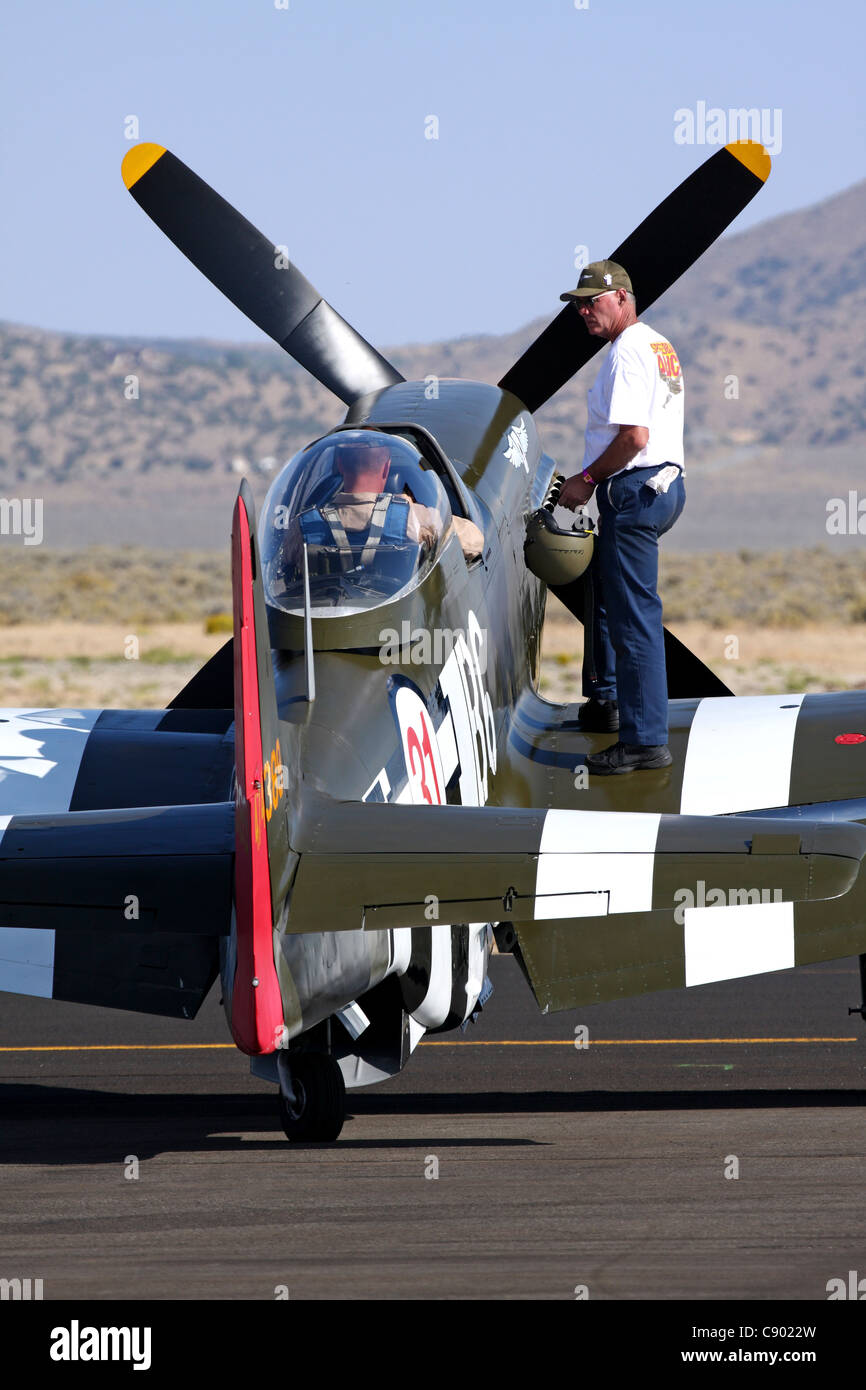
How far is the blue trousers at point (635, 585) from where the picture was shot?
9.18 meters

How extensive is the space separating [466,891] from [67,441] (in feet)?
506

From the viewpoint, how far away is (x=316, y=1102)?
320 inches

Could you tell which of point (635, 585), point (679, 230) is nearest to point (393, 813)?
point (635, 585)

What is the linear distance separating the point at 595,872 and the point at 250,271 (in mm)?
7745

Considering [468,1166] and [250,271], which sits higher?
[250,271]

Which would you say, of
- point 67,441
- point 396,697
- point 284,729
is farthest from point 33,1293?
point 67,441

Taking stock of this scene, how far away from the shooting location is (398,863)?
22.3 feet

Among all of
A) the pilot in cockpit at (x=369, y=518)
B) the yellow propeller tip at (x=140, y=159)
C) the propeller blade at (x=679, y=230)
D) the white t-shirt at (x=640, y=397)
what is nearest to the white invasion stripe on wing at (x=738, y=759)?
the white t-shirt at (x=640, y=397)

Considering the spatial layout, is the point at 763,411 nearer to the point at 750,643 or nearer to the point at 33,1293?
the point at 750,643

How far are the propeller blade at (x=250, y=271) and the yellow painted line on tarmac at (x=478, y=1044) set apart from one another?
4.63m

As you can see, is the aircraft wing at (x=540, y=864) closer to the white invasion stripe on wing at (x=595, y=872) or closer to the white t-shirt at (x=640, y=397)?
the white invasion stripe on wing at (x=595, y=872)

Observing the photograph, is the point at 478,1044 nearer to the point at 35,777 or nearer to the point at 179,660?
the point at 35,777

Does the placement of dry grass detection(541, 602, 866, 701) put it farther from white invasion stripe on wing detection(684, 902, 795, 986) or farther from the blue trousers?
white invasion stripe on wing detection(684, 902, 795, 986)

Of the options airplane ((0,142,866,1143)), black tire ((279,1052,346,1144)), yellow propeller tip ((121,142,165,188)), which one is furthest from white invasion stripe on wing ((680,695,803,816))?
yellow propeller tip ((121,142,165,188))
